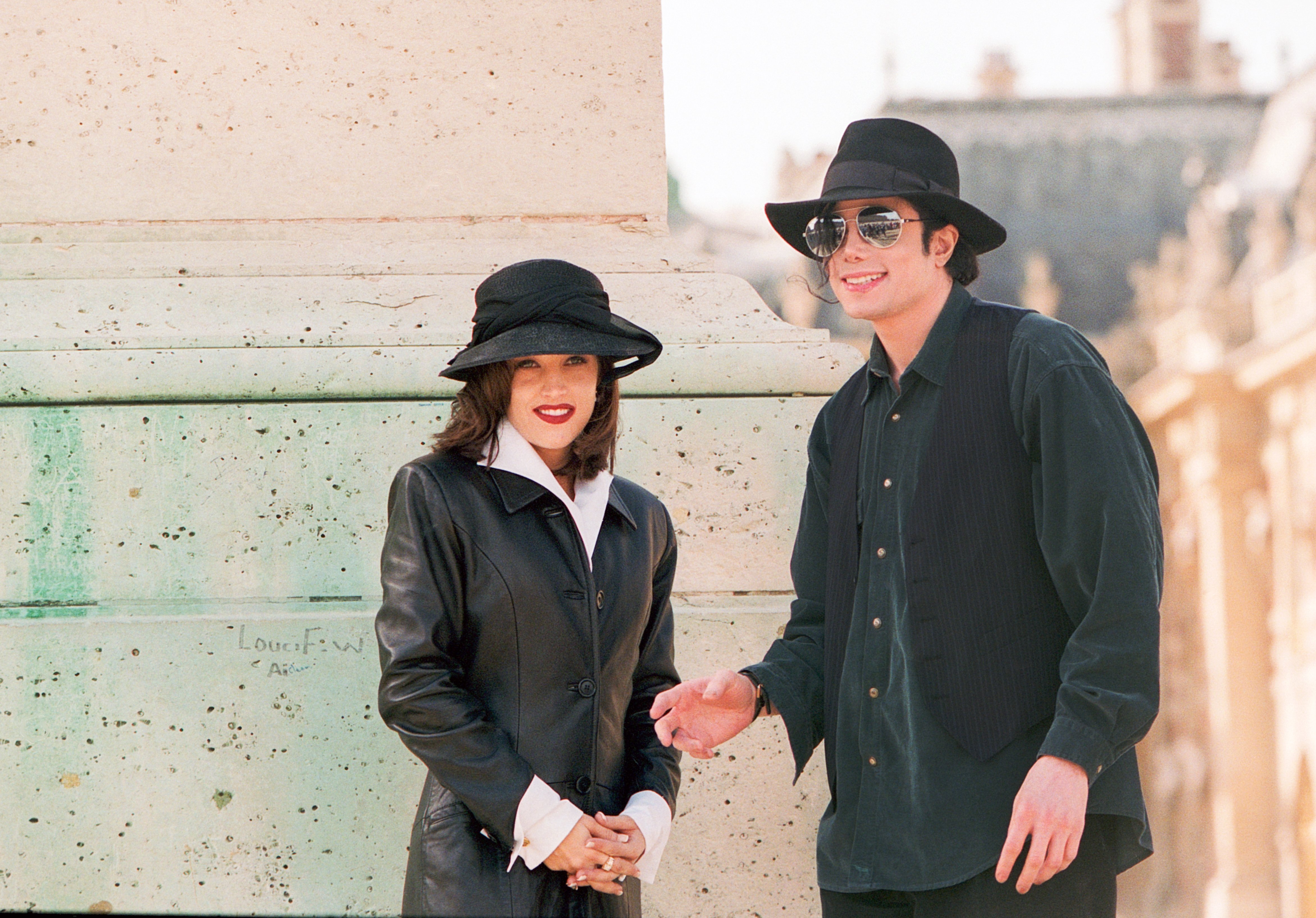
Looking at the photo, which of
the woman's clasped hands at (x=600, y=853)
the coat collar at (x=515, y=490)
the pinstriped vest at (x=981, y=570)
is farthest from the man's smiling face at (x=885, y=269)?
the woman's clasped hands at (x=600, y=853)

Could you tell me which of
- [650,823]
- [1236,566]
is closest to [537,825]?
[650,823]

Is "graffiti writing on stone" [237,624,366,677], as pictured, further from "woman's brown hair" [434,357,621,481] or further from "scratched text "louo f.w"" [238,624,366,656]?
"woman's brown hair" [434,357,621,481]

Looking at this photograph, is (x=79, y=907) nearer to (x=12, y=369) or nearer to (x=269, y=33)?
(x=12, y=369)

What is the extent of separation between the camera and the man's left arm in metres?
2.06

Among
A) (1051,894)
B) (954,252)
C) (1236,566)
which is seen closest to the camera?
(1051,894)

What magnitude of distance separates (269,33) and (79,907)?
187 centimetres

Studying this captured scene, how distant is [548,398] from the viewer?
2.34 meters

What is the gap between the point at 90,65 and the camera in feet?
11.3

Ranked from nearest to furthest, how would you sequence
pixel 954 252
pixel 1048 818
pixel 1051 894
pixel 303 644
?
1. pixel 1048 818
2. pixel 1051 894
3. pixel 954 252
4. pixel 303 644

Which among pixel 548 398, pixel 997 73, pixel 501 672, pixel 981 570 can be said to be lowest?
pixel 501 672

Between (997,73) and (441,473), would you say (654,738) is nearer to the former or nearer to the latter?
(441,473)

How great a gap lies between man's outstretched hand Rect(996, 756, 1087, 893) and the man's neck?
25.8 inches

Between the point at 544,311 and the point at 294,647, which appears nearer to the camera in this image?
the point at 544,311

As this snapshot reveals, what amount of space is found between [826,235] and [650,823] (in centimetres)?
94
